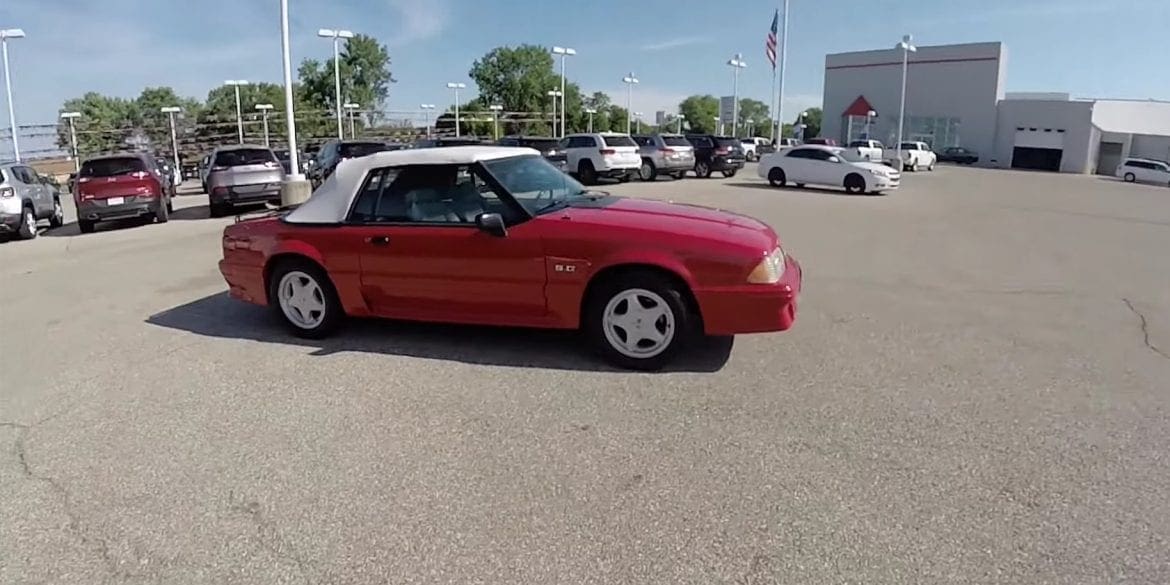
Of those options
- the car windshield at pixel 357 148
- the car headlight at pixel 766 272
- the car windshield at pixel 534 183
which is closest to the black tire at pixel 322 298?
the car windshield at pixel 534 183

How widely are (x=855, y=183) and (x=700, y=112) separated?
121181 mm

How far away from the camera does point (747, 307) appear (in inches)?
193

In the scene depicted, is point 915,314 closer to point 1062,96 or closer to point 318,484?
point 318,484

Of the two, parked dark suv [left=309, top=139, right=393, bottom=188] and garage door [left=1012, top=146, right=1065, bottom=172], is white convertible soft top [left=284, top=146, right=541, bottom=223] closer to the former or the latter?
parked dark suv [left=309, top=139, right=393, bottom=188]

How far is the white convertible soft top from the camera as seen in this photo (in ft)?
18.8

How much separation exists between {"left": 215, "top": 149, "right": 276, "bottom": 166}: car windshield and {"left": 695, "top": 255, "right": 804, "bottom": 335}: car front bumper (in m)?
15.4

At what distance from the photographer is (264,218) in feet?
21.1

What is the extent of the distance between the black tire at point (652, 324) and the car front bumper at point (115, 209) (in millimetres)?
14129

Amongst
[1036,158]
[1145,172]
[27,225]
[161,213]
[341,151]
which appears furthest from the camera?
[1036,158]

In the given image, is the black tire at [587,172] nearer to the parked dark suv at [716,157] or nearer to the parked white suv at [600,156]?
the parked white suv at [600,156]

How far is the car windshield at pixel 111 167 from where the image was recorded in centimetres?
1555

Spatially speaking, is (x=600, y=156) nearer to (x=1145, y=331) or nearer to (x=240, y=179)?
(x=240, y=179)

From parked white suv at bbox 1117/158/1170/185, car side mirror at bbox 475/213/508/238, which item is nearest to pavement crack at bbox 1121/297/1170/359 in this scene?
car side mirror at bbox 475/213/508/238

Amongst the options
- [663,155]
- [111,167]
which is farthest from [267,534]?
[663,155]
